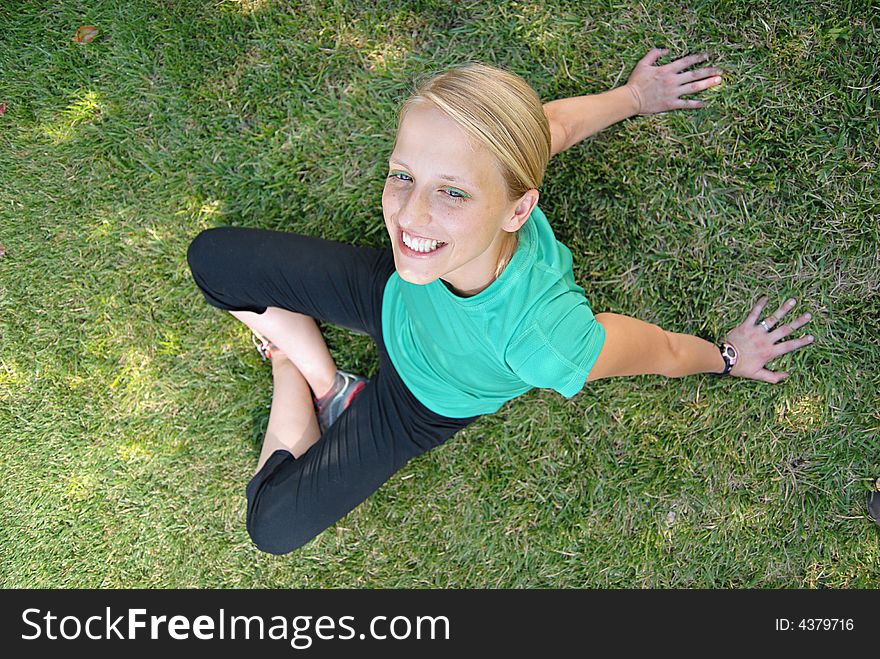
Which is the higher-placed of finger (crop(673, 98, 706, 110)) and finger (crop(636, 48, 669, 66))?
finger (crop(636, 48, 669, 66))

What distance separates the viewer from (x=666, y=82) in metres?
3.19

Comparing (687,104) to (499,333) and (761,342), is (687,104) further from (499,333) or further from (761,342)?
(499,333)

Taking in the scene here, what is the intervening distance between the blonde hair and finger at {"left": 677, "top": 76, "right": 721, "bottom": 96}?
57.4 inches

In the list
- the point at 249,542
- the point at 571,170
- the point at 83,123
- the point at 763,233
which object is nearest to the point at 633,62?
the point at 571,170

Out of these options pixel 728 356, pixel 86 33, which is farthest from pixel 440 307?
pixel 86 33

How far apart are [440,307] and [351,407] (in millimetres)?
Answer: 842

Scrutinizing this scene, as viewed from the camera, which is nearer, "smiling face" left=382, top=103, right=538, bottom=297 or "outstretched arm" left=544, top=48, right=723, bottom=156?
"smiling face" left=382, top=103, right=538, bottom=297

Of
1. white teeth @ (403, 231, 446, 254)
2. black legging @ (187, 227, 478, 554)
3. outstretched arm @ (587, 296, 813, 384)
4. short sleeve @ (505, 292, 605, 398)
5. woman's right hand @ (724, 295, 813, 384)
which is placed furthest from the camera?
woman's right hand @ (724, 295, 813, 384)

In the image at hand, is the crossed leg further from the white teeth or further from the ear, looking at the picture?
the ear

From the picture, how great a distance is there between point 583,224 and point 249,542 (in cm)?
229

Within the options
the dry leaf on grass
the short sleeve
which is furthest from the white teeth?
Result: the dry leaf on grass

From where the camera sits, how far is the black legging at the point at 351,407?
9.42 ft

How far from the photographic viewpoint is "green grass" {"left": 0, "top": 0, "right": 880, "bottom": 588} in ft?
10.5

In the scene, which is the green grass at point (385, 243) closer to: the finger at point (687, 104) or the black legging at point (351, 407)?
the finger at point (687, 104)
